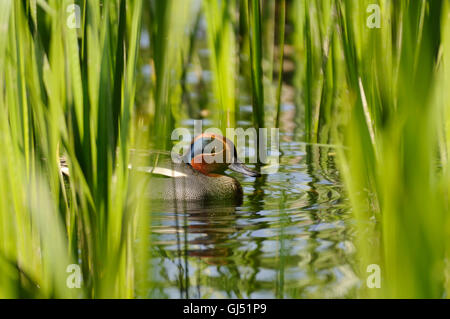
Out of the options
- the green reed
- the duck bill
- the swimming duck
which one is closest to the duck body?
the swimming duck

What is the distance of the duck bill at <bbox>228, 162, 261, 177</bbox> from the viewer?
4.74 metres

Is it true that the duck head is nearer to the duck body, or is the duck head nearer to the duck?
the duck

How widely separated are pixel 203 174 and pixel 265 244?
5.49 feet

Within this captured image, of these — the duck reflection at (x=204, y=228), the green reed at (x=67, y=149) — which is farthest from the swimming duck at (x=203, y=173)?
the green reed at (x=67, y=149)

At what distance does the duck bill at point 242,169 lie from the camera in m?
4.74

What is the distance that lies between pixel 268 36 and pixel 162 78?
609 centimetres

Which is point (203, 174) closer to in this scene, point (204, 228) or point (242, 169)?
point (242, 169)

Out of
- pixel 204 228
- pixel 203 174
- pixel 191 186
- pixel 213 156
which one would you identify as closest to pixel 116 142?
pixel 204 228

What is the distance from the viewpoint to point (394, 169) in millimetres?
1932

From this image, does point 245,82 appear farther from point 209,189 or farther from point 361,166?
point 361,166

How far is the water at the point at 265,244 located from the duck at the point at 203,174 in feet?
0.40

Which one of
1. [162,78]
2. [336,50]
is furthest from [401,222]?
[336,50]

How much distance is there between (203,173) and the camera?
16.4ft

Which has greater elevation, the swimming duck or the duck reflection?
the swimming duck
